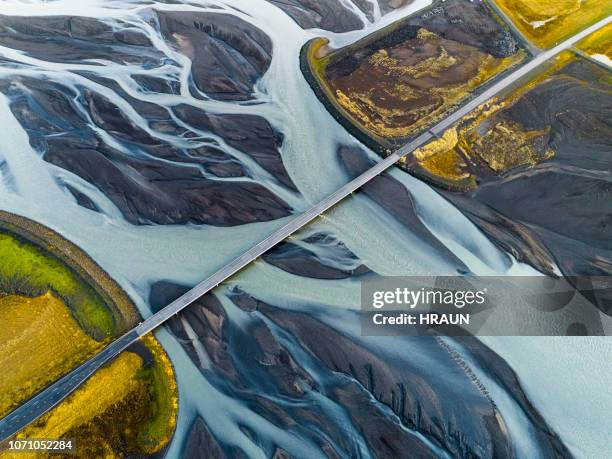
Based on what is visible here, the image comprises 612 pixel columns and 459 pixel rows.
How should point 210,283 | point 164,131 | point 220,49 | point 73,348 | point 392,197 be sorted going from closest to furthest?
point 73,348, point 210,283, point 392,197, point 164,131, point 220,49

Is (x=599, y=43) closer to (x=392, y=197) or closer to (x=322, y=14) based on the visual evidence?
(x=322, y=14)

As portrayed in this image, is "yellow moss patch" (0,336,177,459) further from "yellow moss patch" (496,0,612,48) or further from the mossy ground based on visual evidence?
the mossy ground

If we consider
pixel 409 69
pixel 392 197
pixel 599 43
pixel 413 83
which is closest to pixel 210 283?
pixel 392 197

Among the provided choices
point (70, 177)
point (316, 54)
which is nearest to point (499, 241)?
point (316, 54)

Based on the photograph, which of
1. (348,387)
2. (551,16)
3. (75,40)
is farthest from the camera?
(551,16)

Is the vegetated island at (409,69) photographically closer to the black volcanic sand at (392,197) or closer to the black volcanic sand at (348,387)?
the black volcanic sand at (392,197)

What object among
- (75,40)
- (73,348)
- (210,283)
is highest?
(75,40)

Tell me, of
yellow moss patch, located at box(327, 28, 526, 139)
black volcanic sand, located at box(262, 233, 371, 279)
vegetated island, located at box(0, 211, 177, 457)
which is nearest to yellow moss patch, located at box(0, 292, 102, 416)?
vegetated island, located at box(0, 211, 177, 457)
